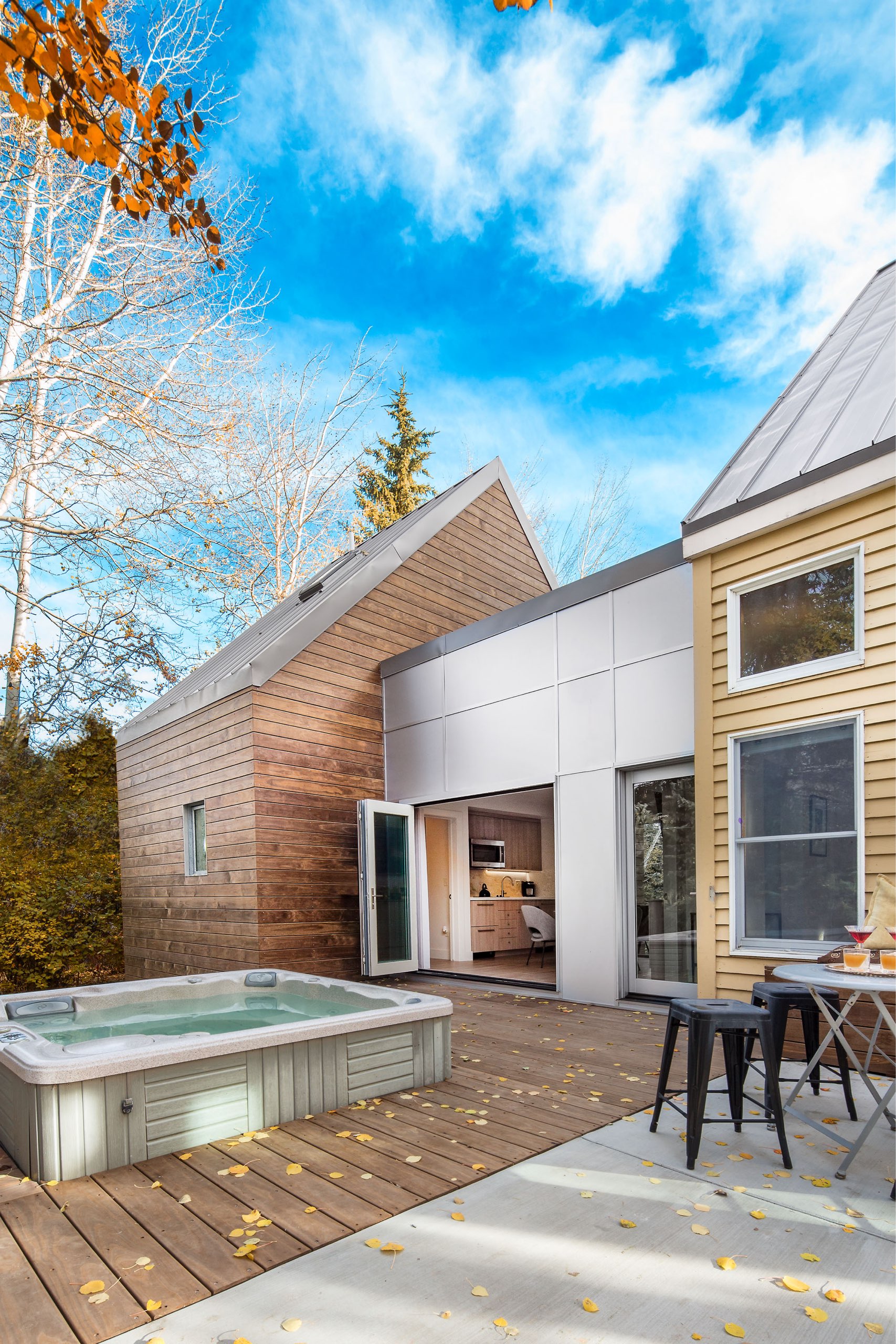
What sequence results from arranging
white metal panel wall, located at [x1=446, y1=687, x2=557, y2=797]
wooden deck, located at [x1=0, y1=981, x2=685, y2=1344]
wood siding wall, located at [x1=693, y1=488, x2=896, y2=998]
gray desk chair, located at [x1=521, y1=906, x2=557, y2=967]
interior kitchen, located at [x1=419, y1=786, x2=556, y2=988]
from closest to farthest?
wooden deck, located at [x1=0, y1=981, x2=685, y2=1344] → wood siding wall, located at [x1=693, y1=488, x2=896, y2=998] → white metal panel wall, located at [x1=446, y1=687, x2=557, y2=797] → gray desk chair, located at [x1=521, y1=906, x2=557, y2=967] → interior kitchen, located at [x1=419, y1=786, x2=556, y2=988]

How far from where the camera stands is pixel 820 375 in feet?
20.0

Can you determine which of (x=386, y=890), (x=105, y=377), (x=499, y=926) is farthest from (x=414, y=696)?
(x=105, y=377)

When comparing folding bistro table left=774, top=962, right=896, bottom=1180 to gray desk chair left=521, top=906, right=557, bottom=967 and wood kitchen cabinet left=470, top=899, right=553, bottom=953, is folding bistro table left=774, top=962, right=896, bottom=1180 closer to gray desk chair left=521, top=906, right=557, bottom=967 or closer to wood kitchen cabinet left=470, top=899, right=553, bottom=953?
gray desk chair left=521, top=906, right=557, bottom=967

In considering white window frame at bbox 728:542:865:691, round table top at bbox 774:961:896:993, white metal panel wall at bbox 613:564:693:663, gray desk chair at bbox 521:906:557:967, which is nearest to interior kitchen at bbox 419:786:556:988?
gray desk chair at bbox 521:906:557:967

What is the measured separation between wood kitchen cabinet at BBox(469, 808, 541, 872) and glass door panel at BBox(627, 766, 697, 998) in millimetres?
4337

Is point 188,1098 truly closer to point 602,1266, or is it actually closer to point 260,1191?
point 260,1191

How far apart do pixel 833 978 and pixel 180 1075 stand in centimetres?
272

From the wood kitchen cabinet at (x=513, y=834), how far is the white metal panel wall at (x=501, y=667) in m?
2.82

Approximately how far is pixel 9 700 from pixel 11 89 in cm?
1233

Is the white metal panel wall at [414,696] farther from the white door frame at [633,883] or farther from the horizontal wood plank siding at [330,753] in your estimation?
the white door frame at [633,883]

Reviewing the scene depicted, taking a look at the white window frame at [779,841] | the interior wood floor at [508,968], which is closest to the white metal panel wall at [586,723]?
the white window frame at [779,841]

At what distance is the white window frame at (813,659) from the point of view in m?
4.72

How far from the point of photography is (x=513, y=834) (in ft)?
38.5

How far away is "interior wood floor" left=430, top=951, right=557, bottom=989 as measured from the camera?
8.19m
